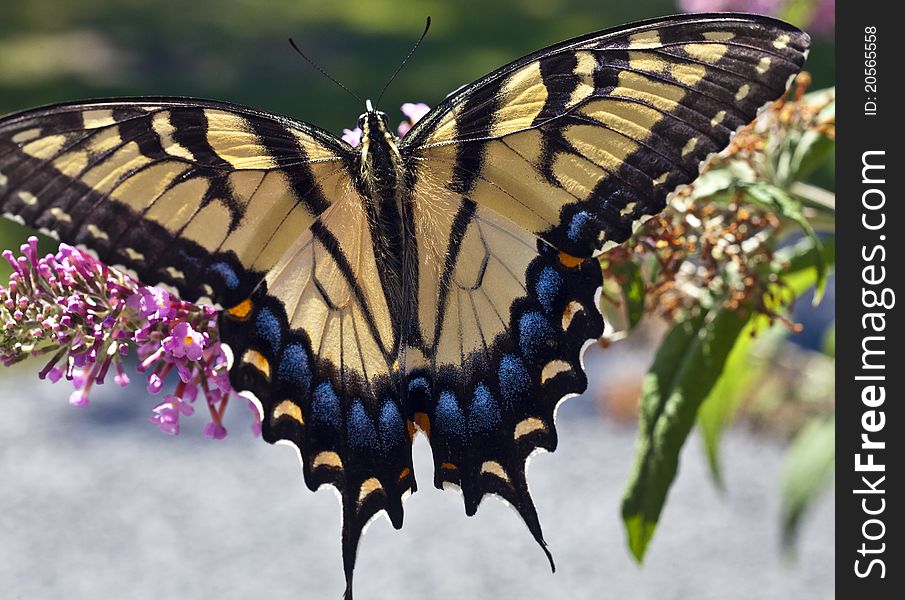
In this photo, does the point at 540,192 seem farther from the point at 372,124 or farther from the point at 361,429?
the point at 361,429

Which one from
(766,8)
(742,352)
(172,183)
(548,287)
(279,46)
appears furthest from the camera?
(279,46)

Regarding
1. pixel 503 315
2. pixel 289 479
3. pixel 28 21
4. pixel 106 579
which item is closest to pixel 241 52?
pixel 28 21

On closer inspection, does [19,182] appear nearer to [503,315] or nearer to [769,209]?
[503,315]

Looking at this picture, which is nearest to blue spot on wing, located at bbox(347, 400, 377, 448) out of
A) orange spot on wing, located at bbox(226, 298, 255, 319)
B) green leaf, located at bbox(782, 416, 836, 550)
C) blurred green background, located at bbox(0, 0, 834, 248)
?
orange spot on wing, located at bbox(226, 298, 255, 319)

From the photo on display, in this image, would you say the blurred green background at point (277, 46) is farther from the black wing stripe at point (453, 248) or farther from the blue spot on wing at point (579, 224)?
the blue spot on wing at point (579, 224)

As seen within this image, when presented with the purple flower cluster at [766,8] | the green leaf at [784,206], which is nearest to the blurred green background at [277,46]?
the purple flower cluster at [766,8]

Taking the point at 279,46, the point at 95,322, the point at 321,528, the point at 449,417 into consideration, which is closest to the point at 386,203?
the point at 449,417
